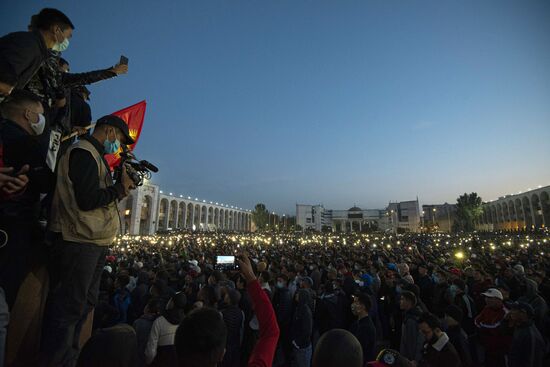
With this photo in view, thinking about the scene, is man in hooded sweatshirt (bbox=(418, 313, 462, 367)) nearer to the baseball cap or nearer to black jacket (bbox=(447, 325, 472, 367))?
black jacket (bbox=(447, 325, 472, 367))

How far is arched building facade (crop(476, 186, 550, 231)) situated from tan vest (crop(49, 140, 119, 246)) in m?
68.7

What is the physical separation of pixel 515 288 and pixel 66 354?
1187cm

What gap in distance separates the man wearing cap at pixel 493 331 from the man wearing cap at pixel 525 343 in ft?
2.31

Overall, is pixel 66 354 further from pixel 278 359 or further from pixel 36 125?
pixel 278 359

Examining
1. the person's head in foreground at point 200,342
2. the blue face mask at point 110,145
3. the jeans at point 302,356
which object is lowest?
the jeans at point 302,356

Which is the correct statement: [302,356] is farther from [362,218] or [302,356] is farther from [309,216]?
[362,218]

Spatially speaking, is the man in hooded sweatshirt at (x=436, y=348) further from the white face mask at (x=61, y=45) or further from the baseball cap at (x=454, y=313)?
the white face mask at (x=61, y=45)

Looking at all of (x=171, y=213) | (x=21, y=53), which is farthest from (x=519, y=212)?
(x=171, y=213)

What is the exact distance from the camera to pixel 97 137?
2543 millimetres

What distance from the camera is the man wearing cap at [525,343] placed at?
4941 mm

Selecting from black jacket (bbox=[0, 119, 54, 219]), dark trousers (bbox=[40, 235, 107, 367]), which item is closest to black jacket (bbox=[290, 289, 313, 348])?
dark trousers (bbox=[40, 235, 107, 367])

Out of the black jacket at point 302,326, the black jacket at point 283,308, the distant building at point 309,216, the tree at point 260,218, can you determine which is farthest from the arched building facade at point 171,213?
the distant building at point 309,216

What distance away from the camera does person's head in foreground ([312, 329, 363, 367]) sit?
188 centimetres

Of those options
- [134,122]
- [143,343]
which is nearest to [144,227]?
[134,122]
